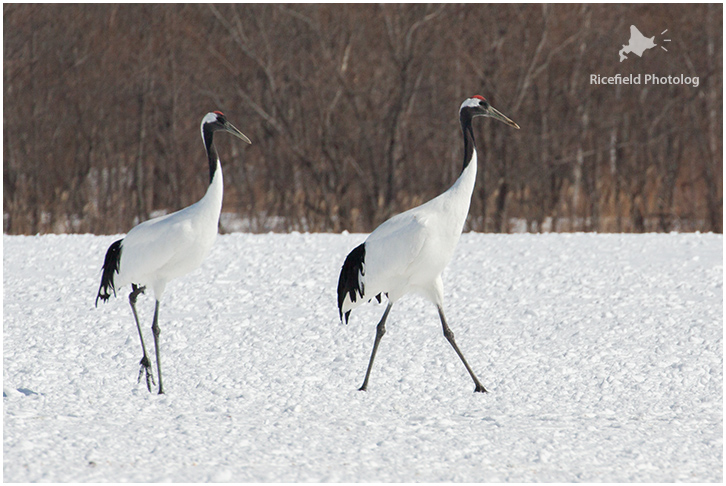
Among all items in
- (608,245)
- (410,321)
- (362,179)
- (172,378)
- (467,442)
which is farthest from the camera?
(362,179)

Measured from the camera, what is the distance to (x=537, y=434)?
166 inches

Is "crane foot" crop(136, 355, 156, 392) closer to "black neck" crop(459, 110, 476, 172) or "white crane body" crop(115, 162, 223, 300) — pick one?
"white crane body" crop(115, 162, 223, 300)

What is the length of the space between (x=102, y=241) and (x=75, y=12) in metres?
6.83

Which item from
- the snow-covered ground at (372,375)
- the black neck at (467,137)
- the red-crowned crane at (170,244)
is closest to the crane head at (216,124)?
the red-crowned crane at (170,244)

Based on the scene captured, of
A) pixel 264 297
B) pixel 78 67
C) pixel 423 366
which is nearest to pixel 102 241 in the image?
pixel 264 297

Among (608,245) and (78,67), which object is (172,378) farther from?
(78,67)

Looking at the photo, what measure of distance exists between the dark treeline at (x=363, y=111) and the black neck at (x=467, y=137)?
29.1 ft

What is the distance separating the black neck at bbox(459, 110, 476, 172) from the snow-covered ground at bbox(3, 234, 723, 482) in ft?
4.65

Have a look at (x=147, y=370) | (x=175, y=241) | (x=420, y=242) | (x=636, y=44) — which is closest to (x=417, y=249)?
(x=420, y=242)

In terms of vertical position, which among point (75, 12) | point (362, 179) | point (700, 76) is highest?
point (75, 12)

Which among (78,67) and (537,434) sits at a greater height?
(78,67)

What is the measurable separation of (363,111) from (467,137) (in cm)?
966

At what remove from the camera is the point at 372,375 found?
5.49 metres

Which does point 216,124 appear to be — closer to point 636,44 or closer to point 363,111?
point 363,111
